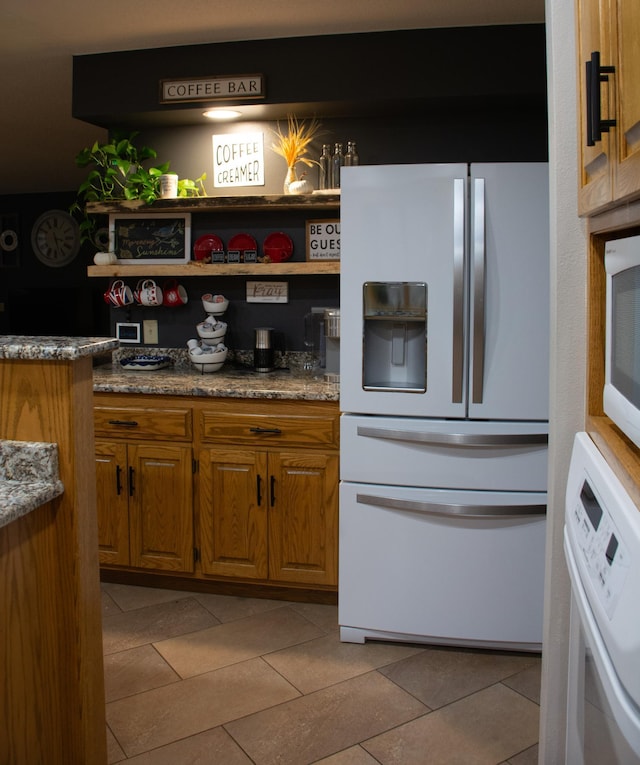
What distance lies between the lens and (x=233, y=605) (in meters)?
3.07

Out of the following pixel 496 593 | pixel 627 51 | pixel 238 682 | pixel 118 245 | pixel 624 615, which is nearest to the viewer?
pixel 624 615

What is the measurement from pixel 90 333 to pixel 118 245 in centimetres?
439

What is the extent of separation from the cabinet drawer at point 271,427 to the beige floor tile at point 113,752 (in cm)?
121

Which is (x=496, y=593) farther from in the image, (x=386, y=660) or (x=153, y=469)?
(x=153, y=469)

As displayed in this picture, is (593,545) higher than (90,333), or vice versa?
(90,333)

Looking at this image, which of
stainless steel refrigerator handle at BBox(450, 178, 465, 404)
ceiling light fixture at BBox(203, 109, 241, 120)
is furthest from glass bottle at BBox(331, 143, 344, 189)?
stainless steel refrigerator handle at BBox(450, 178, 465, 404)

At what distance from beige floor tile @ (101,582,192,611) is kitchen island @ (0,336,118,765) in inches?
54.4

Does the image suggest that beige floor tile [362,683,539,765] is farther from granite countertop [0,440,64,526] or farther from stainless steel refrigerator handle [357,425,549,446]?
granite countertop [0,440,64,526]

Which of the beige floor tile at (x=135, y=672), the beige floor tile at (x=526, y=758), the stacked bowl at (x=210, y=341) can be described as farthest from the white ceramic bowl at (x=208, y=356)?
the beige floor tile at (x=526, y=758)

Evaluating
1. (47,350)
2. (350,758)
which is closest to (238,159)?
(47,350)

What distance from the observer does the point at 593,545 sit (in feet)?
3.25

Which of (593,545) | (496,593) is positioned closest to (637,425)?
(593,545)

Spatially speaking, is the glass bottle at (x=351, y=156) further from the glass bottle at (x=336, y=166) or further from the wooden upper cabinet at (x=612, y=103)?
the wooden upper cabinet at (x=612, y=103)

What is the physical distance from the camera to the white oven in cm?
76
